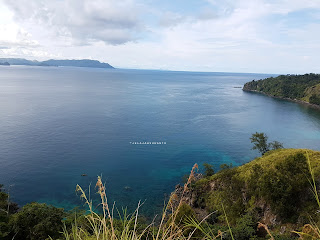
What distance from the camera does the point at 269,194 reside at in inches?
1133

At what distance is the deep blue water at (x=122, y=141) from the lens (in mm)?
44625

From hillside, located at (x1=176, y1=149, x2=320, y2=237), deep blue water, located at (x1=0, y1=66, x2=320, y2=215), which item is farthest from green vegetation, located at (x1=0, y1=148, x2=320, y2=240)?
deep blue water, located at (x1=0, y1=66, x2=320, y2=215)

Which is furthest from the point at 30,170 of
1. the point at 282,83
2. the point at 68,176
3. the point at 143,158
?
the point at 282,83

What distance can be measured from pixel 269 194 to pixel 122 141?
4427 cm

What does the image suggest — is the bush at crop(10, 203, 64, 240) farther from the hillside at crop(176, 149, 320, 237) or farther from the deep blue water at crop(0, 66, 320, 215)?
the hillside at crop(176, 149, 320, 237)

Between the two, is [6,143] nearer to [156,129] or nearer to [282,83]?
[156,129]

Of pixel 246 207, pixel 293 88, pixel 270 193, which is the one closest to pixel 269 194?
pixel 270 193

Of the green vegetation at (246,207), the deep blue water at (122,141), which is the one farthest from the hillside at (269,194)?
the deep blue water at (122,141)

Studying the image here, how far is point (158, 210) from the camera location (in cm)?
3759

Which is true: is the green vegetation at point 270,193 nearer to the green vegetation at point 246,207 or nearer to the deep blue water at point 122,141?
the green vegetation at point 246,207

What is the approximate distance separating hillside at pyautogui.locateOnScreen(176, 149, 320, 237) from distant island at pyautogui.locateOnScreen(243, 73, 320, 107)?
109 meters

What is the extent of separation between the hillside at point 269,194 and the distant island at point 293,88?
10906cm

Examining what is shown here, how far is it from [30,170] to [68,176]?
8864 millimetres

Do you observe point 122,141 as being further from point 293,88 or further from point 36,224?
point 293,88
